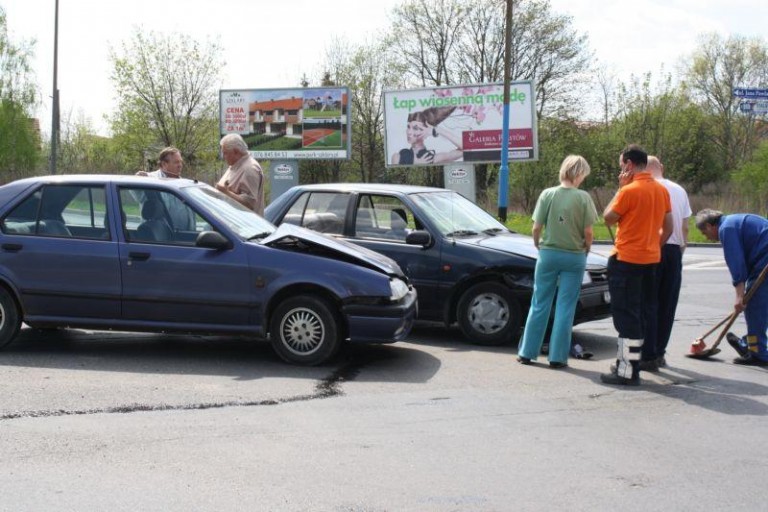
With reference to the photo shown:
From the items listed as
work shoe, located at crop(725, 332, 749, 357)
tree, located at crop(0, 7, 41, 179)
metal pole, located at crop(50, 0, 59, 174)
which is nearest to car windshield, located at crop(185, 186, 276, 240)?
work shoe, located at crop(725, 332, 749, 357)

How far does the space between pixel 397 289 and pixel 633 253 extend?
6.31ft

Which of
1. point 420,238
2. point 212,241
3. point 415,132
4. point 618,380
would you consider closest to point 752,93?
point 420,238

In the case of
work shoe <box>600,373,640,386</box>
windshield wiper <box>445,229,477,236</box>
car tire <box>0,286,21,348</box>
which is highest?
windshield wiper <box>445,229,477,236</box>

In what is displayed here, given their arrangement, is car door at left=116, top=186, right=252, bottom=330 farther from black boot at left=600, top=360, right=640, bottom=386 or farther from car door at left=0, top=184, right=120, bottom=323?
black boot at left=600, top=360, right=640, bottom=386

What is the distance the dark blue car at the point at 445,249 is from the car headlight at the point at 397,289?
1.11 metres

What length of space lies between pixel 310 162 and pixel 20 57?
63.5 ft

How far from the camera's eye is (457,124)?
3073 cm

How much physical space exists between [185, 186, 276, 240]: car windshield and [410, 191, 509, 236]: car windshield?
1.79 metres

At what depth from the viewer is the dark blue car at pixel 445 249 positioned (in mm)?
8242

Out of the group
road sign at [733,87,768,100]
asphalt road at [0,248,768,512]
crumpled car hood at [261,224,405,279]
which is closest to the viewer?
asphalt road at [0,248,768,512]

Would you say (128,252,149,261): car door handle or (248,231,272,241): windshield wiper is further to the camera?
(248,231,272,241): windshield wiper

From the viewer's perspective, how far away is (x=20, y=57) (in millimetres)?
51969

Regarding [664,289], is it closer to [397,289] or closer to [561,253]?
[561,253]

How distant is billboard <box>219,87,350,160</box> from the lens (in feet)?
107
